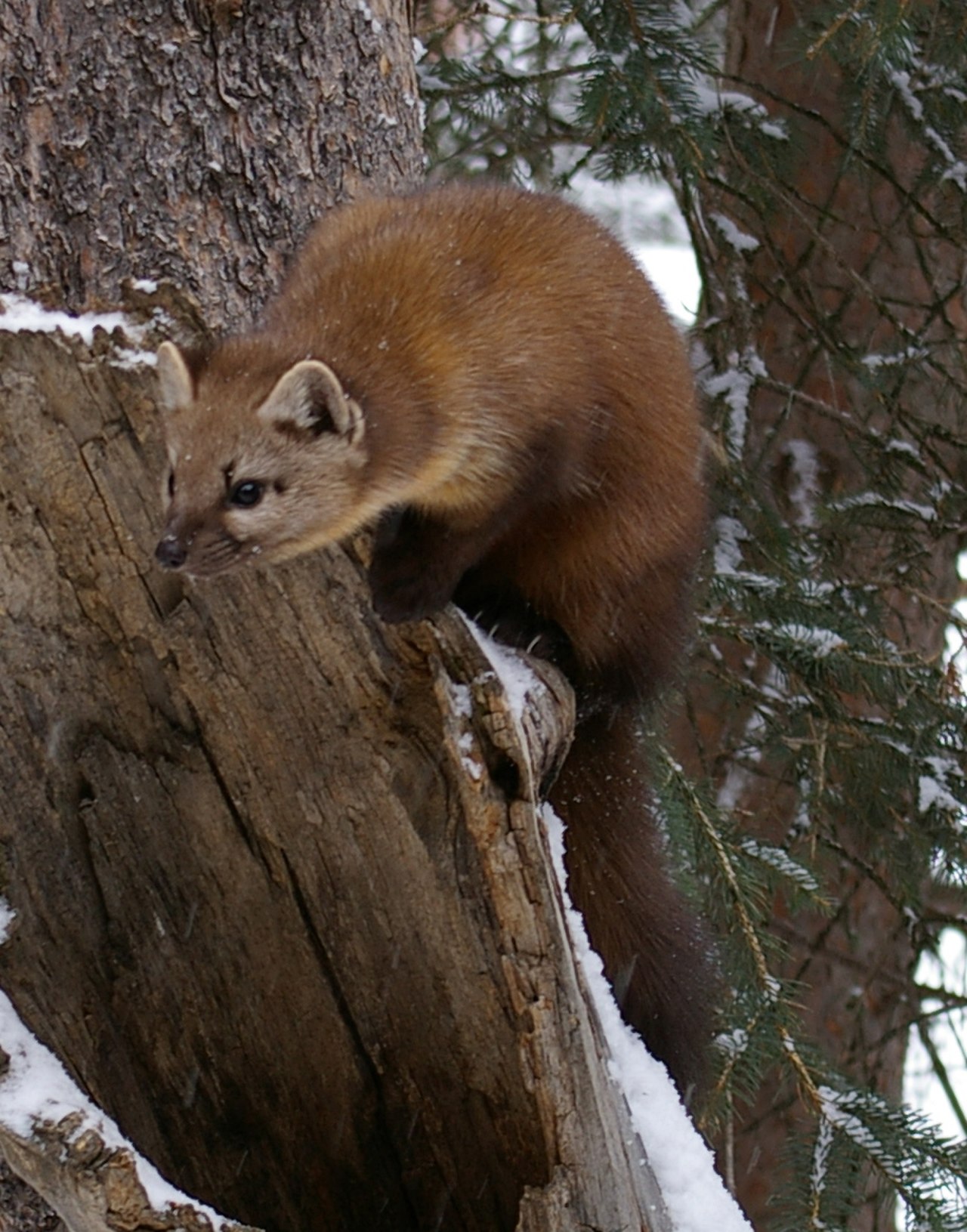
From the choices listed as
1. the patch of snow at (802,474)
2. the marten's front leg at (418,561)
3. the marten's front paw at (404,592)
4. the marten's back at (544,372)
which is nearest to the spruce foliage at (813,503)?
the patch of snow at (802,474)

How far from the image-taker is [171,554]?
96.5 inches

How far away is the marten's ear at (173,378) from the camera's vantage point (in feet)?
8.35

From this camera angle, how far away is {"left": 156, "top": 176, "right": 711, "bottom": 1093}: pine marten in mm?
2727

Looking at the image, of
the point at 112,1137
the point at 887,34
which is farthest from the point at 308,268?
the point at 112,1137

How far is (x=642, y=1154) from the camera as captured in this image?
252 cm

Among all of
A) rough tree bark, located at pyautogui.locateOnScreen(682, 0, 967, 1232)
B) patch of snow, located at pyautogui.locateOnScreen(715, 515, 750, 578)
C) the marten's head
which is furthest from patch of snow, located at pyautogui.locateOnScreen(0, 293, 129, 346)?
rough tree bark, located at pyautogui.locateOnScreen(682, 0, 967, 1232)

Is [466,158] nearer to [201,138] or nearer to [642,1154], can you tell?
[201,138]

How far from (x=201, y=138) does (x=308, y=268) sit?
364 mm

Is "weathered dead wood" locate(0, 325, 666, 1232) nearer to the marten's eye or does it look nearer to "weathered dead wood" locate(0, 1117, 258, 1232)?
the marten's eye

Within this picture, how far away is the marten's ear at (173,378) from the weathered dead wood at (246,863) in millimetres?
48

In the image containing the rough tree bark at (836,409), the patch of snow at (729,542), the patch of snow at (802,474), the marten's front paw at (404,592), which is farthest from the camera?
the patch of snow at (802,474)

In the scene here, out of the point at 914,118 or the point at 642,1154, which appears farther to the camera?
the point at 914,118

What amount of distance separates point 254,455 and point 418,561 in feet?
1.18

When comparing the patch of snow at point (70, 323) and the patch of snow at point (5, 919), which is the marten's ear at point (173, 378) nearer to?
the patch of snow at point (70, 323)
